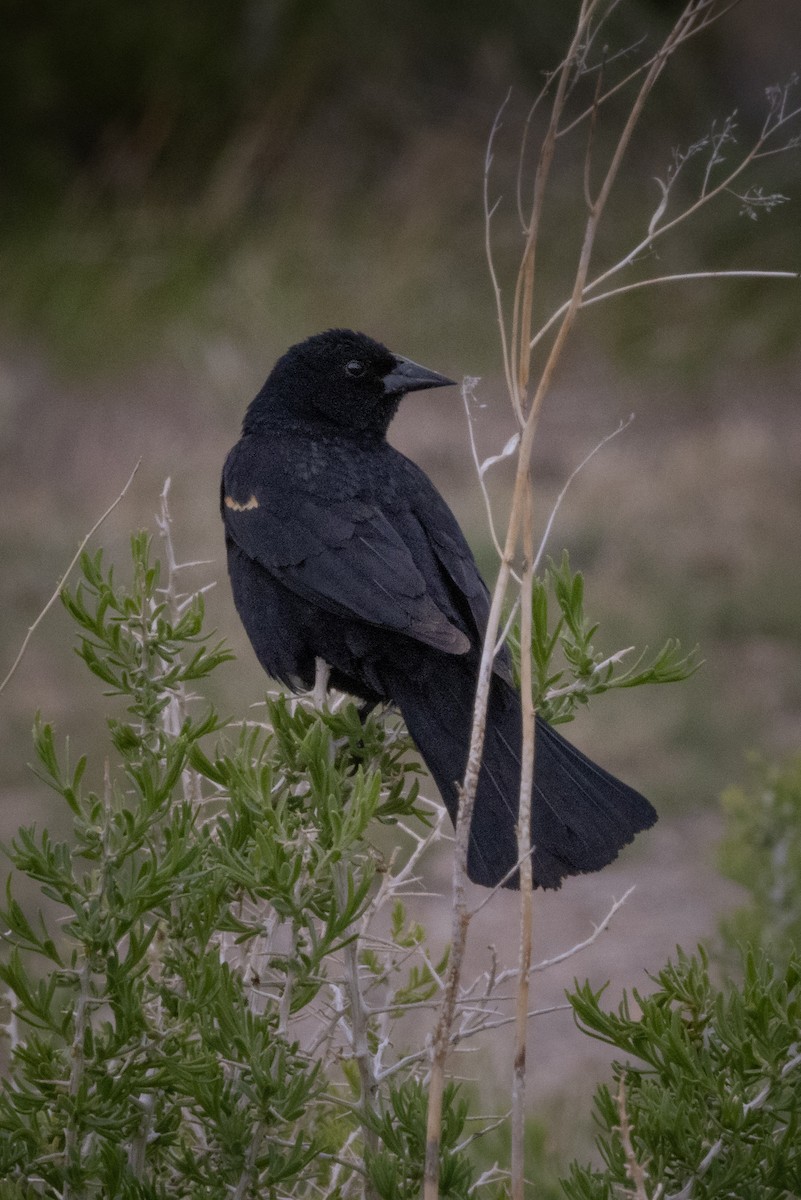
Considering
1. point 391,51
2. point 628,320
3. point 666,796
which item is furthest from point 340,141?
point 666,796

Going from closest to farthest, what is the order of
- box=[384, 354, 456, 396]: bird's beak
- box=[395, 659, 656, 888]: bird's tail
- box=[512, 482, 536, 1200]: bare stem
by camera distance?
box=[512, 482, 536, 1200]: bare stem, box=[395, 659, 656, 888]: bird's tail, box=[384, 354, 456, 396]: bird's beak

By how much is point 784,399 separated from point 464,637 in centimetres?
635

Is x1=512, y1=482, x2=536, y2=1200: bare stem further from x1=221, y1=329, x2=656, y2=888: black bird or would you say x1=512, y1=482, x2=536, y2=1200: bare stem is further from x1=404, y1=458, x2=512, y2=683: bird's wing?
x1=404, y1=458, x2=512, y2=683: bird's wing

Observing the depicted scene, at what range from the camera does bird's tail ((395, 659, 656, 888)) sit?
1766 mm

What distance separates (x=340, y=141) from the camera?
9.34 metres

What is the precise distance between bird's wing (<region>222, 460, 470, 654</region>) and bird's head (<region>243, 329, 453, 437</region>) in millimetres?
284

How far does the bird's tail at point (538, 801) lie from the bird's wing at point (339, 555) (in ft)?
0.39

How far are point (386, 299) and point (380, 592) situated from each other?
6.31 m

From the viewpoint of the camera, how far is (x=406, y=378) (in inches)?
107

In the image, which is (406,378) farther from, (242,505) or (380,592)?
(380,592)

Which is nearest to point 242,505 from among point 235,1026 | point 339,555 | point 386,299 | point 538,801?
point 339,555

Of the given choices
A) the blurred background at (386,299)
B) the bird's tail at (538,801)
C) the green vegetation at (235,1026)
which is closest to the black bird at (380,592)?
the bird's tail at (538,801)

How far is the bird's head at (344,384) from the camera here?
2.70 meters

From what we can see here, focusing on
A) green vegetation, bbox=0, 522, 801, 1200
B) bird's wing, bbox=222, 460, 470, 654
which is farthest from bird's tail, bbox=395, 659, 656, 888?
green vegetation, bbox=0, 522, 801, 1200
